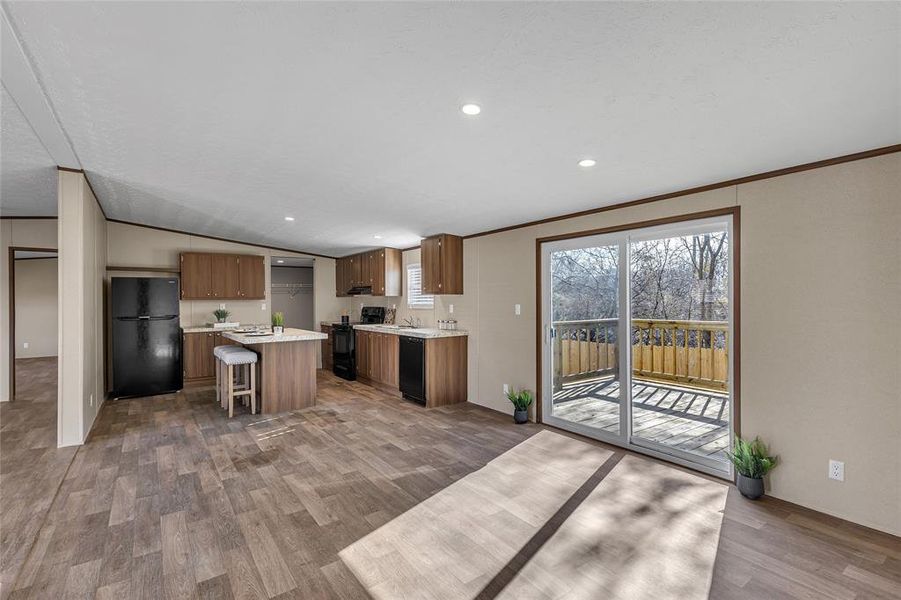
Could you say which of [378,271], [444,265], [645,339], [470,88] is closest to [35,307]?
[378,271]

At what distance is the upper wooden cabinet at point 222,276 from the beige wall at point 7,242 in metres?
1.55

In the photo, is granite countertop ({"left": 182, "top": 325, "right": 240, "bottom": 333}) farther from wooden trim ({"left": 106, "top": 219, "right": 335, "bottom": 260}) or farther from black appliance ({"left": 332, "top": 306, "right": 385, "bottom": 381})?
black appliance ({"left": 332, "top": 306, "right": 385, "bottom": 381})

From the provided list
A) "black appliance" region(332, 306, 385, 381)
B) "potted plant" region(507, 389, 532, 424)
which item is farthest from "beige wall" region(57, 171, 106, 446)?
"potted plant" region(507, 389, 532, 424)

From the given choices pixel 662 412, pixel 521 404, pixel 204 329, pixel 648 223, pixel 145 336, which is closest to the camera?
pixel 648 223

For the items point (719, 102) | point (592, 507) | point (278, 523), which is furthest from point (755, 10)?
point (278, 523)

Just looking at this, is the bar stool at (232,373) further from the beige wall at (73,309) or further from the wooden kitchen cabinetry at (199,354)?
the wooden kitchen cabinetry at (199,354)

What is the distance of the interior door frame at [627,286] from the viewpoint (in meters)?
2.98

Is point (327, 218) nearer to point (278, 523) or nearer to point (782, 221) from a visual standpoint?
point (278, 523)

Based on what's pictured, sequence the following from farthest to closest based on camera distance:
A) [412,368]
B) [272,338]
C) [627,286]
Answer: [412,368]
[272,338]
[627,286]

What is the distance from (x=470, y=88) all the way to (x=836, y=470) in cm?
317

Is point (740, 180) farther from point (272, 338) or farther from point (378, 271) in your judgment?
point (378, 271)

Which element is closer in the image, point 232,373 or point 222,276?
point 232,373

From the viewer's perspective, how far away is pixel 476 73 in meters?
1.76

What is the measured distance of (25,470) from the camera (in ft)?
10.3
